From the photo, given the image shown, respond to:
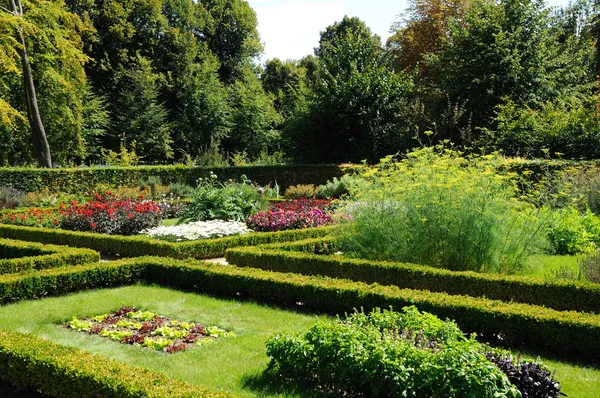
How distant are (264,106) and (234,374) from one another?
34342mm

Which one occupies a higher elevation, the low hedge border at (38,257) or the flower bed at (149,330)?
the low hedge border at (38,257)

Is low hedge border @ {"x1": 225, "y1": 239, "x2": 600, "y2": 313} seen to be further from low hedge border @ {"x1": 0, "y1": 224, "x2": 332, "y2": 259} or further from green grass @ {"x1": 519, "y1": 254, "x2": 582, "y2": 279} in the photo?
low hedge border @ {"x1": 0, "y1": 224, "x2": 332, "y2": 259}

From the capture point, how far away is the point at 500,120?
1997cm

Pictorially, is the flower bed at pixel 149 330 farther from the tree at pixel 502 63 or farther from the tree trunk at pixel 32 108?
the tree trunk at pixel 32 108

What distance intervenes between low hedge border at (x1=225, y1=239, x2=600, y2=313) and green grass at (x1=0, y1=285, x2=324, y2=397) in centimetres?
144

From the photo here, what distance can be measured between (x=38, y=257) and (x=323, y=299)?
461 cm

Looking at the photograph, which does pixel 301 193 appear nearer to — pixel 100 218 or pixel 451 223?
pixel 100 218

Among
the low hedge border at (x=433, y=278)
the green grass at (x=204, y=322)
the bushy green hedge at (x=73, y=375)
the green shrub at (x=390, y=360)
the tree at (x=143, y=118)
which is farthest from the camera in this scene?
the tree at (x=143, y=118)

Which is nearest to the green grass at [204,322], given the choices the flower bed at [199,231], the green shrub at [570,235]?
the flower bed at [199,231]

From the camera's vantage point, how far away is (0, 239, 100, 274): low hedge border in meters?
8.27

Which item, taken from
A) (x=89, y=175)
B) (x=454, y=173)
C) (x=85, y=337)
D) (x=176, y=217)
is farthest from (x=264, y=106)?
(x=85, y=337)

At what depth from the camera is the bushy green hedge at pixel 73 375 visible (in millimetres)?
3766

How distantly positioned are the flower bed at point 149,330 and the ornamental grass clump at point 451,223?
3.27 meters

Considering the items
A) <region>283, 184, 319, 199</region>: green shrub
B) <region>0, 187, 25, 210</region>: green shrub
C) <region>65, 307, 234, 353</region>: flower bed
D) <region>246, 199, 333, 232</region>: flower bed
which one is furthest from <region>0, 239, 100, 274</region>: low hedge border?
<region>283, 184, 319, 199</region>: green shrub
